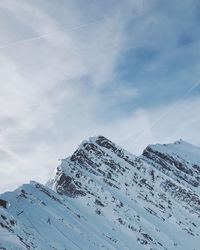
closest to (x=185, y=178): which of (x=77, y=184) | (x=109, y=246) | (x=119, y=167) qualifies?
(x=119, y=167)

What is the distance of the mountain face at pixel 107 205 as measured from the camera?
73.6m

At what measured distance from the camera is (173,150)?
7008 inches

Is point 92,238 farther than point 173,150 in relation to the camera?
No

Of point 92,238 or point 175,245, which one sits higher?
point 175,245

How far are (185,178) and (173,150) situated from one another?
24.2 m

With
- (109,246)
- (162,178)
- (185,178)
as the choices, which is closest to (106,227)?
(109,246)

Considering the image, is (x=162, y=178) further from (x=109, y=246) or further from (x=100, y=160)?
(x=109, y=246)

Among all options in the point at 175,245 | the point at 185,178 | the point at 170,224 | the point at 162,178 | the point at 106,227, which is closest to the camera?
the point at 106,227

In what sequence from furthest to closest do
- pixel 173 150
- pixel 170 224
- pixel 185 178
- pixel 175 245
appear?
pixel 173 150 < pixel 185 178 < pixel 170 224 < pixel 175 245

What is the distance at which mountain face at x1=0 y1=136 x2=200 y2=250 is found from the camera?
242 ft

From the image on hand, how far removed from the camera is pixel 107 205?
102125mm

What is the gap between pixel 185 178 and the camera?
155 m

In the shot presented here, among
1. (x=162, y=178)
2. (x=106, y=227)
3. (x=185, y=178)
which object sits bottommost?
(x=106, y=227)

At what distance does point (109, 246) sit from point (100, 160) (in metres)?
43.9
